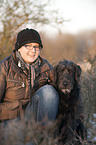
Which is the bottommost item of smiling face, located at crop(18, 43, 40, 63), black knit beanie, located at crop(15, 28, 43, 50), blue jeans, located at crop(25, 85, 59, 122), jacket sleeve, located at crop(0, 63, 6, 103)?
blue jeans, located at crop(25, 85, 59, 122)

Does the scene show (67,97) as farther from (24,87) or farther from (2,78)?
(2,78)

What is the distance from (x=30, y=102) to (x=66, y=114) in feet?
1.61

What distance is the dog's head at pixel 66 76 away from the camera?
231 cm

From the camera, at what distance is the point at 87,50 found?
13.7ft

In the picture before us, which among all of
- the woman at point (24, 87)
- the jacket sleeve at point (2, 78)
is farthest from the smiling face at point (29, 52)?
the jacket sleeve at point (2, 78)

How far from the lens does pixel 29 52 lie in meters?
2.45

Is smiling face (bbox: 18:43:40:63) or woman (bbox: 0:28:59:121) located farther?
smiling face (bbox: 18:43:40:63)

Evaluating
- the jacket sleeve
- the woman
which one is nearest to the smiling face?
the woman

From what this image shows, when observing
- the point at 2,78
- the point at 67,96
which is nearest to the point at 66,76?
the point at 67,96

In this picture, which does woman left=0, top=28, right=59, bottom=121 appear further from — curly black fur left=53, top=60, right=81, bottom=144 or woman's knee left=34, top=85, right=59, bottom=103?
curly black fur left=53, top=60, right=81, bottom=144

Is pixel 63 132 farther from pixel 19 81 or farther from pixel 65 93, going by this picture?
pixel 19 81

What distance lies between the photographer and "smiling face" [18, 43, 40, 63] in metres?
2.45

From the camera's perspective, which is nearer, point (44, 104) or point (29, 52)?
point (44, 104)

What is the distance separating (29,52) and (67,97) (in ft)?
2.57
